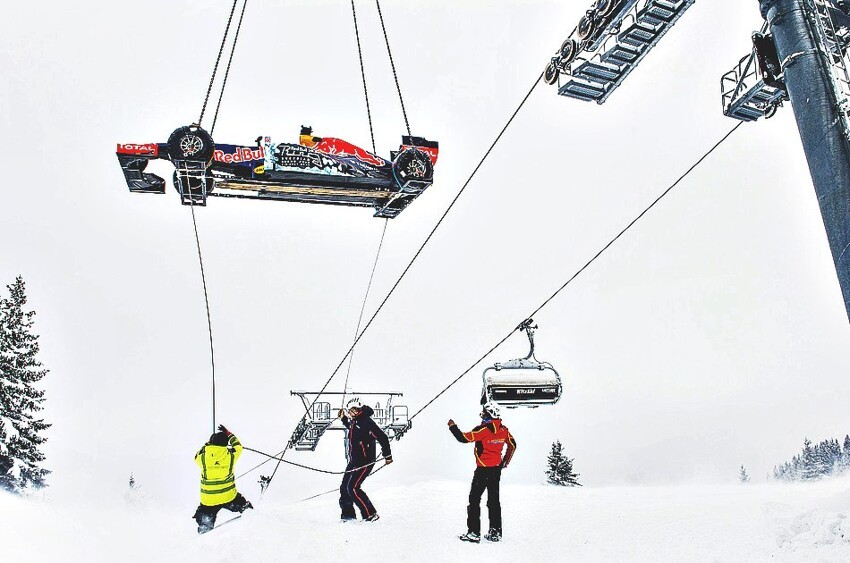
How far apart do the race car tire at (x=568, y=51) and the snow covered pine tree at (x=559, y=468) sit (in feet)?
105

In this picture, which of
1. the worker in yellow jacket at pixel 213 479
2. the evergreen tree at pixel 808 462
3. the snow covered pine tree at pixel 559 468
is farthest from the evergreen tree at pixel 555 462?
the worker in yellow jacket at pixel 213 479

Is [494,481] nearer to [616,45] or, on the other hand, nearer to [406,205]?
[406,205]

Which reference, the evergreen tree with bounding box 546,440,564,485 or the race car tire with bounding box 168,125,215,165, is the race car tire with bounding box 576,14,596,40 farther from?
the evergreen tree with bounding box 546,440,564,485

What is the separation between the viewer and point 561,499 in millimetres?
10820

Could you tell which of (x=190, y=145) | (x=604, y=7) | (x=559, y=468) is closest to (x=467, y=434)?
(x=190, y=145)

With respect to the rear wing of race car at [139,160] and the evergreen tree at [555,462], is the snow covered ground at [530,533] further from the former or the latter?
the evergreen tree at [555,462]

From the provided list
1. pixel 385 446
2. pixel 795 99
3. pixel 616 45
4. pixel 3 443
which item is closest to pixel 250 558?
pixel 385 446

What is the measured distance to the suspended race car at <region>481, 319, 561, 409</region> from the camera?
917cm

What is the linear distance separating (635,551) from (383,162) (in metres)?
7.14

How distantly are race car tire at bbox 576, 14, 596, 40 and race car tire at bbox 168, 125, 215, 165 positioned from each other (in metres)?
6.28

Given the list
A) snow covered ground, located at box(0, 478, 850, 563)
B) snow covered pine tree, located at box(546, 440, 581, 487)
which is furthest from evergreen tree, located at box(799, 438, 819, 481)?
snow covered ground, located at box(0, 478, 850, 563)

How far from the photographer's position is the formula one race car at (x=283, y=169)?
407 inches

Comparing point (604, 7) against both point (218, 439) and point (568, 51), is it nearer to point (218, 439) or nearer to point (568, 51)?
point (568, 51)

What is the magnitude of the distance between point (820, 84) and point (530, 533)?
6.57 meters
